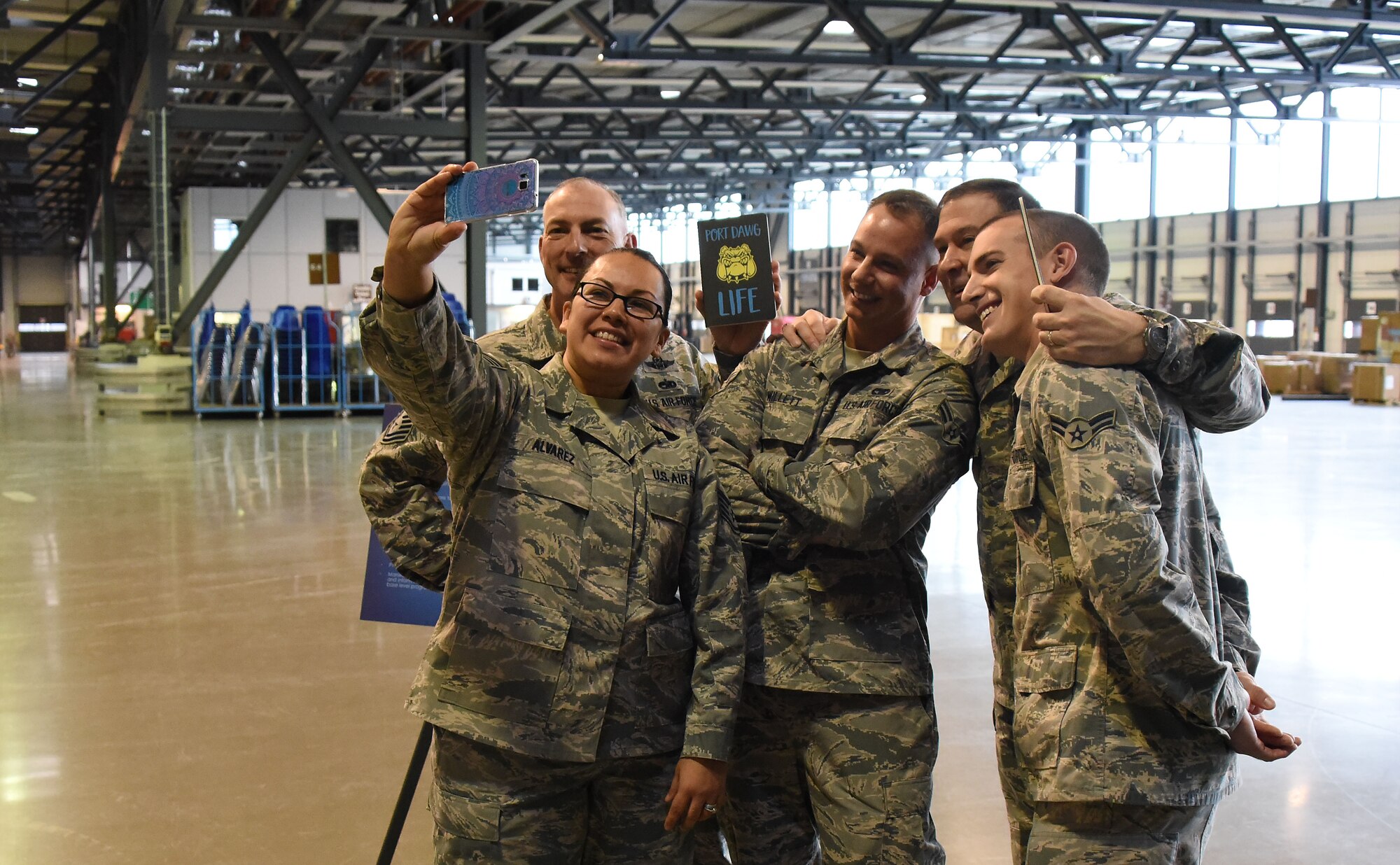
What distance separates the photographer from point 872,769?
7.85 ft

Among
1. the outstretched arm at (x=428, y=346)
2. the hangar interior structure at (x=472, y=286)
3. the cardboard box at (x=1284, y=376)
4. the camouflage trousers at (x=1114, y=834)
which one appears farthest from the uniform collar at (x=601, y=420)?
the cardboard box at (x=1284, y=376)

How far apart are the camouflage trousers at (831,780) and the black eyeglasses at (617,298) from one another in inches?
34.2

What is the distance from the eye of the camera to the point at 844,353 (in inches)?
106

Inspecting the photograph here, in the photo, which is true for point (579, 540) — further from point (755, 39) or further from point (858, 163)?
point (858, 163)

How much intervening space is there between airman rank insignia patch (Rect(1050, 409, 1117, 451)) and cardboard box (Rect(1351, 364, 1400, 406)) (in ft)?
72.4

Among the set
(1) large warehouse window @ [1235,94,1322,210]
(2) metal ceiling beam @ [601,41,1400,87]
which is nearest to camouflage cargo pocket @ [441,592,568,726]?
(2) metal ceiling beam @ [601,41,1400,87]

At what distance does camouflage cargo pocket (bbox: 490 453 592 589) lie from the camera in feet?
7.23

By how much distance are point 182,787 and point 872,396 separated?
300 cm

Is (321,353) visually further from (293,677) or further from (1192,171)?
(1192,171)

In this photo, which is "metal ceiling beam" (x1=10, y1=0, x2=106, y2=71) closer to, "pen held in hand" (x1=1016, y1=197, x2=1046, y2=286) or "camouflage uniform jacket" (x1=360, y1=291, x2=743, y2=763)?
"camouflage uniform jacket" (x1=360, y1=291, x2=743, y2=763)

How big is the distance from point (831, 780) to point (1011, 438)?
0.81m

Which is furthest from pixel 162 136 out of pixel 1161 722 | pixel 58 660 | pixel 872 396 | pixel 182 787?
pixel 1161 722

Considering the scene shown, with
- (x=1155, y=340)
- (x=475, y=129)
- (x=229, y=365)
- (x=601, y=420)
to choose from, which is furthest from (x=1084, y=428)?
(x=229, y=365)

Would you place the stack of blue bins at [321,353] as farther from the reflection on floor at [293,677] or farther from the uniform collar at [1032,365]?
the uniform collar at [1032,365]
